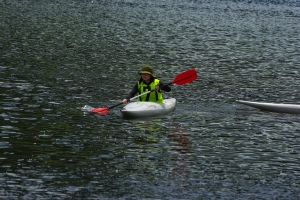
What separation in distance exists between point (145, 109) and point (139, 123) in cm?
87

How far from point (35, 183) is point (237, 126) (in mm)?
8936

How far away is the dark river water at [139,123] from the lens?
13.9 m

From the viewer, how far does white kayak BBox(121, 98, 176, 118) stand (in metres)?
20.8

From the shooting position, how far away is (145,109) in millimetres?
21234

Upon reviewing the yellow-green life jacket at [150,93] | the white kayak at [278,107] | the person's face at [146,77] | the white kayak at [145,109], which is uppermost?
the person's face at [146,77]

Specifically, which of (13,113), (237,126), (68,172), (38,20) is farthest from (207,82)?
(38,20)

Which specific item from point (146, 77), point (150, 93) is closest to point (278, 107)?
point (150, 93)

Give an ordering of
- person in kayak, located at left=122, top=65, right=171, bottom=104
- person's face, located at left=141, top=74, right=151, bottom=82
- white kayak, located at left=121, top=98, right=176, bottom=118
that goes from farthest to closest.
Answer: person's face, located at left=141, top=74, right=151, bottom=82 < person in kayak, located at left=122, top=65, right=171, bottom=104 < white kayak, located at left=121, top=98, right=176, bottom=118

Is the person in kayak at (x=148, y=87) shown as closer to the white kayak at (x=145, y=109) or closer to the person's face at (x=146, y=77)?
the person's face at (x=146, y=77)

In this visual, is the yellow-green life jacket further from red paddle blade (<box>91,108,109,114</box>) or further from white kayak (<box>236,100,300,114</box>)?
white kayak (<box>236,100,300,114</box>)

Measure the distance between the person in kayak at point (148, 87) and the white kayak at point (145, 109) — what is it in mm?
298

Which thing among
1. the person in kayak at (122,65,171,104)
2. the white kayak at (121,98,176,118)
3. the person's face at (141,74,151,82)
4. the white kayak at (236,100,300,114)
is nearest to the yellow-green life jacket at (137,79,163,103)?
the person in kayak at (122,65,171,104)

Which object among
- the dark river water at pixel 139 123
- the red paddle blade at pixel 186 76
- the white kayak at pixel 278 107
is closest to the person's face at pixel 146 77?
the dark river water at pixel 139 123

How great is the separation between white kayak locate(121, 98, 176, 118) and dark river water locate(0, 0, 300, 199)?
24 centimetres
